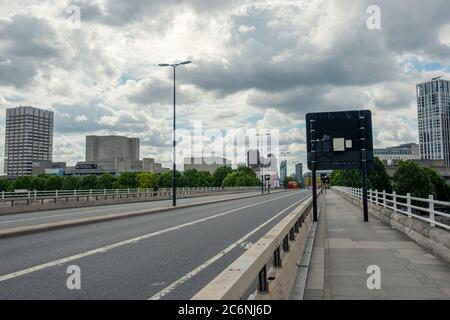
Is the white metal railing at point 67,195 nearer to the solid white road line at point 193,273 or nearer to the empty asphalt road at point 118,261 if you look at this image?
the empty asphalt road at point 118,261

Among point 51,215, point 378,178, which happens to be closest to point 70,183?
point 378,178

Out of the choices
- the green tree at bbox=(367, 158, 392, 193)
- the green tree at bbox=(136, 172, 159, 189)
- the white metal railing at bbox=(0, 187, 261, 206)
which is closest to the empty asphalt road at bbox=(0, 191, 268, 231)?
the white metal railing at bbox=(0, 187, 261, 206)

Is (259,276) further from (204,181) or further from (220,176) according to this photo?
(220,176)

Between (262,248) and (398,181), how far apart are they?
9819cm

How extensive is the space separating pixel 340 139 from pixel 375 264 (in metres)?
11.4

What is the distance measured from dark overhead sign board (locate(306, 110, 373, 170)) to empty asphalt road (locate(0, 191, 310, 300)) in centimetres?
698

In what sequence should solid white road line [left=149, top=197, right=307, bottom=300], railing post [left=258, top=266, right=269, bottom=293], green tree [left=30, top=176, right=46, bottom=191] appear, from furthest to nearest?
1. green tree [left=30, top=176, right=46, bottom=191]
2. solid white road line [left=149, top=197, right=307, bottom=300]
3. railing post [left=258, top=266, right=269, bottom=293]

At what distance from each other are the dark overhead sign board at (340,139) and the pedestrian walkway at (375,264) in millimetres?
6663

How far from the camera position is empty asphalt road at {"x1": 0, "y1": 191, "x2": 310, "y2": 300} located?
600 cm

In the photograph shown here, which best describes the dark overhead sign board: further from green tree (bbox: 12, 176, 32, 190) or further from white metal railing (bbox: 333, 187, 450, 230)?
green tree (bbox: 12, 176, 32, 190)

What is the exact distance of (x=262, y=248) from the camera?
196 inches

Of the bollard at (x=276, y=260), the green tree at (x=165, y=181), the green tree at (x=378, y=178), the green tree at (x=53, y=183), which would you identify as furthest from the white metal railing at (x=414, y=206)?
the green tree at (x=53, y=183)
